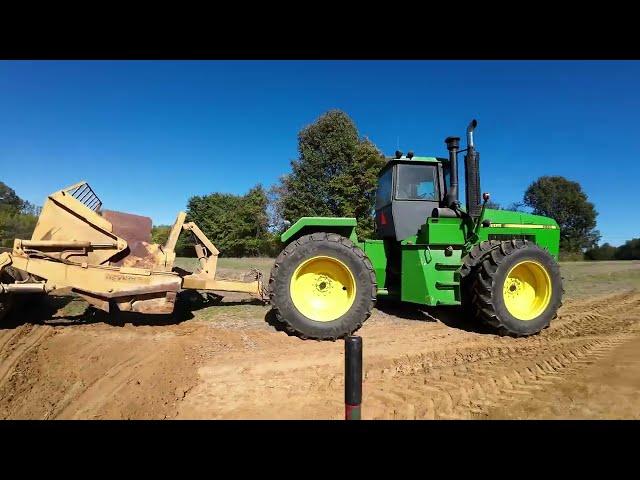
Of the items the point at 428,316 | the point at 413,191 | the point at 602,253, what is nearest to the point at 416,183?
the point at 413,191

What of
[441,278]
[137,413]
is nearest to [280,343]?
[137,413]

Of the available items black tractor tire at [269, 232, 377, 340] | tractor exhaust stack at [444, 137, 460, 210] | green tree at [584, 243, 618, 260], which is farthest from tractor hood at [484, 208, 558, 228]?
green tree at [584, 243, 618, 260]

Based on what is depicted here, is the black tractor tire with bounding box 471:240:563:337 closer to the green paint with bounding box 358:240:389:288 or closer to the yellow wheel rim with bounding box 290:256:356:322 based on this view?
the green paint with bounding box 358:240:389:288

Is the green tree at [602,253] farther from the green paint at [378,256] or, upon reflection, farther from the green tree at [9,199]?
the green tree at [9,199]

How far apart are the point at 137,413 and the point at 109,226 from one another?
3491 millimetres

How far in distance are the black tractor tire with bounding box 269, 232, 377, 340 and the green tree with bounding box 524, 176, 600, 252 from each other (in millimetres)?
42250

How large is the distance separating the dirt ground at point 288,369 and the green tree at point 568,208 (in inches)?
1641

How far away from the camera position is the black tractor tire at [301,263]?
5219 mm

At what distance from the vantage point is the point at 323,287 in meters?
5.74

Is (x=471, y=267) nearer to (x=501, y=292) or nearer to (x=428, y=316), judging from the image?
(x=501, y=292)

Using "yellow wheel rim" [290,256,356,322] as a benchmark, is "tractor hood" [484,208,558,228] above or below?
above

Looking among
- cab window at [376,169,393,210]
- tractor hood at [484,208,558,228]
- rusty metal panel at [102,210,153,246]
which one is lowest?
rusty metal panel at [102,210,153,246]

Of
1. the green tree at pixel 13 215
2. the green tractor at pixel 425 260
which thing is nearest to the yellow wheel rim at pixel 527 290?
the green tractor at pixel 425 260

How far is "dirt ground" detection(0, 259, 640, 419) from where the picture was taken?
10.5 feet
